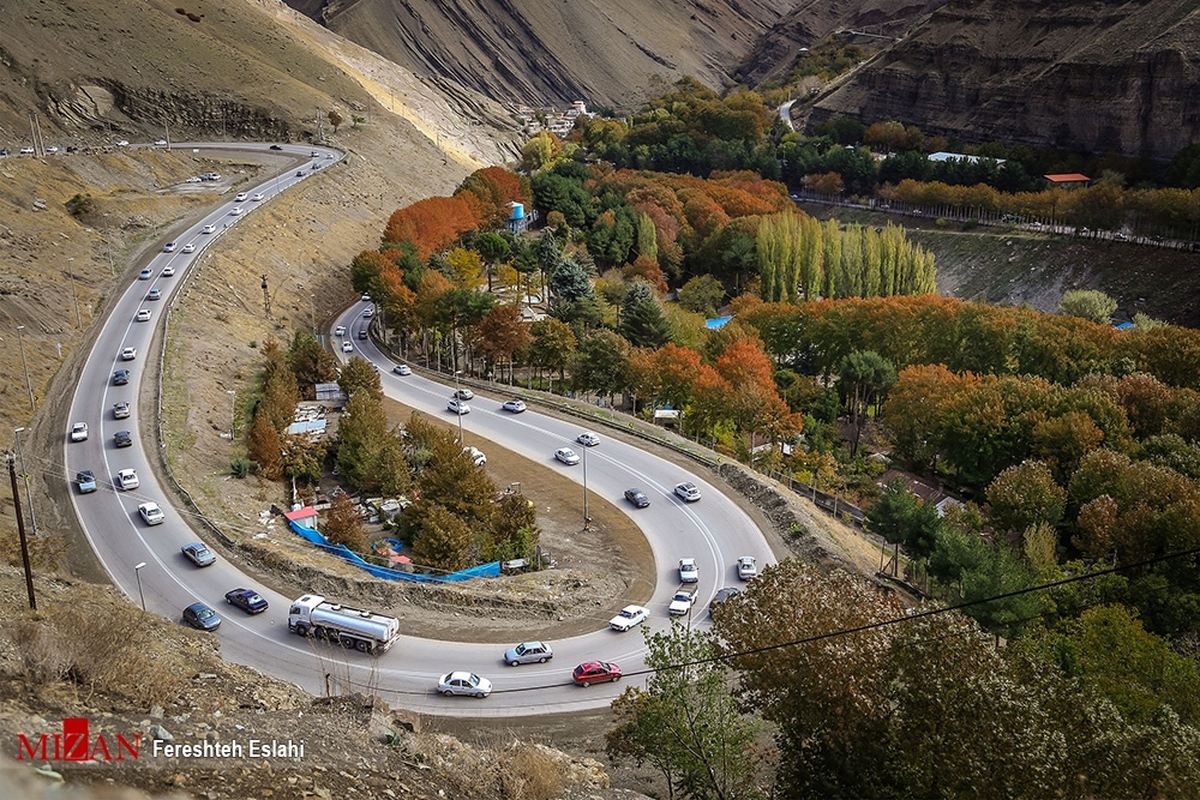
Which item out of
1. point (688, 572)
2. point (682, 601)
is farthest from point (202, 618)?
point (688, 572)

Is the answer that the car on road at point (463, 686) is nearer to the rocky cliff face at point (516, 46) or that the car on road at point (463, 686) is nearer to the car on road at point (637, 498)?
the car on road at point (637, 498)

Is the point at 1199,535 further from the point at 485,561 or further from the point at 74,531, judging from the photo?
the point at 74,531

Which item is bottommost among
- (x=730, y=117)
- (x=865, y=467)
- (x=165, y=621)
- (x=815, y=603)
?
(x=865, y=467)

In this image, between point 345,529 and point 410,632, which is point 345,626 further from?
point 345,529

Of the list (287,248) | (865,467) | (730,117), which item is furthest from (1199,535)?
(730,117)

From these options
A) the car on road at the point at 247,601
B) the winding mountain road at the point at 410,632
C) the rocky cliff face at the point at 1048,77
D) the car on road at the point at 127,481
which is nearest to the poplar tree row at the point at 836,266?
the winding mountain road at the point at 410,632

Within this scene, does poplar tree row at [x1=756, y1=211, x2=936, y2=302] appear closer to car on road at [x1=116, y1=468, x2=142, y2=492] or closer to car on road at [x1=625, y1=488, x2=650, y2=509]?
car on road at [x1=625, y1=488, x2=650, y2=509]
